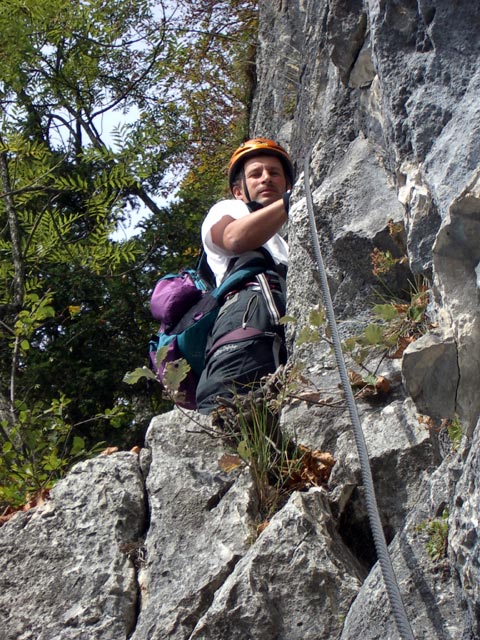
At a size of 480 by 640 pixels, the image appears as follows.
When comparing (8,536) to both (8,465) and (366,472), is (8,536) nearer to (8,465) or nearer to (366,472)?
(8,465)

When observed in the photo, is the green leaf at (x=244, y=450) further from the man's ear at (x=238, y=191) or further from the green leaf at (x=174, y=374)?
the man's ear at (x=238, y=191)

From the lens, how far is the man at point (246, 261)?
444 centimetres

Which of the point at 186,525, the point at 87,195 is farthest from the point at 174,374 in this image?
the point at 87,195

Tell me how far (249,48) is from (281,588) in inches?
307

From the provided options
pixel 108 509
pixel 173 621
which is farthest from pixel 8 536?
pixel 173 621

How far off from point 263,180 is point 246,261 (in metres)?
0.81

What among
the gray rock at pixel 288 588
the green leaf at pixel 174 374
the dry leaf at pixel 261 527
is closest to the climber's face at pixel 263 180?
the green leaf at pixel 174 374

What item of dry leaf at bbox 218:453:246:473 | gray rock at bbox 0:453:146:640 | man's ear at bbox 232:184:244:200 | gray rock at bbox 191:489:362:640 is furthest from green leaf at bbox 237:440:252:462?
man's ear at bbox 232:184:244:200

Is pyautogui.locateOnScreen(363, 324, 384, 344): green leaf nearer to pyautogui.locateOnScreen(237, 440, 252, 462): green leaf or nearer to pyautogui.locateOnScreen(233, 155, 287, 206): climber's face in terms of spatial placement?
pyautogui.locateOnScreen(237, 440, 252, 462): green leaf

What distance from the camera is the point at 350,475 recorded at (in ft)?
12.0

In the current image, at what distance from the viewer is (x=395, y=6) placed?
12.6 feet

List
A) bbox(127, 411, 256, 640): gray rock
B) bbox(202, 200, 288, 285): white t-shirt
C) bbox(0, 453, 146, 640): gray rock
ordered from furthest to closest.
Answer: bbox(202, 200, 288, 285): white t-shirt → bbox(0, 453, 146, 640): gray rock → bbox(127, 411, 256, 640): gray rock

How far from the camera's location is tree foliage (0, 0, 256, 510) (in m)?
6.18

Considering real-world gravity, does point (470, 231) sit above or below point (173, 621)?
above
